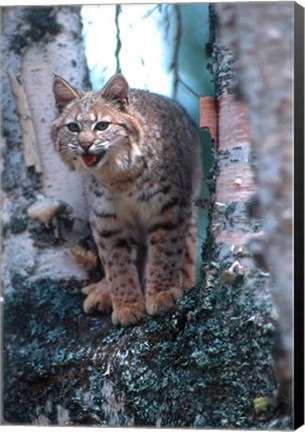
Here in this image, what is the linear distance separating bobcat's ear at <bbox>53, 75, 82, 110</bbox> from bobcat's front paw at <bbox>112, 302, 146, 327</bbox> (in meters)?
1.02

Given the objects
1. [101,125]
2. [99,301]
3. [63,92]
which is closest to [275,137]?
[101,125]

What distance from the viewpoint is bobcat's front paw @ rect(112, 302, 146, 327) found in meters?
4.91

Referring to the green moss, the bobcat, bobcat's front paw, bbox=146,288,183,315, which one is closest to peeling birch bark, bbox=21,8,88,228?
the bobcat

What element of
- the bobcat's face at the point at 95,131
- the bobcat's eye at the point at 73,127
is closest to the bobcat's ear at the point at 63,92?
the bobcat's face at the point at 95,131

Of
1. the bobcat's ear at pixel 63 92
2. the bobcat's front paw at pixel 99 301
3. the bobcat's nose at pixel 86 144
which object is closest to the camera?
the bobcat's nose at pixel 86 144

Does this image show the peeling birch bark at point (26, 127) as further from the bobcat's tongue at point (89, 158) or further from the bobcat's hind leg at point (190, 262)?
the bobcat's hind leg at point (190, 262)

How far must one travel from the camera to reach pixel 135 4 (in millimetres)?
4957

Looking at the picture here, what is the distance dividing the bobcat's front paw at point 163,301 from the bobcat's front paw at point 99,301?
11.5 inches

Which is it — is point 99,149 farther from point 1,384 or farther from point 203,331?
point 1,384

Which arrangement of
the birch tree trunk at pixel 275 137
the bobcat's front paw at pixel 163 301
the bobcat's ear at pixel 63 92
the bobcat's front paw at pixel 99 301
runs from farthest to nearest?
the bobcat's front paw at pixel 99 301
the bobcat's ear at pixel 63 92
the bobcat's front paw at pixel 163 301
the birch tree trunk at pixel 275 137

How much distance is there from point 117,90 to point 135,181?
44 cm

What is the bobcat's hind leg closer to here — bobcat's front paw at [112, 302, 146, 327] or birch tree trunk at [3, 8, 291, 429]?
birch tree trunk at [3, 8, 291, 429]

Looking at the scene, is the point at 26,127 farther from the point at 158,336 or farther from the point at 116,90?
the point at 158,336

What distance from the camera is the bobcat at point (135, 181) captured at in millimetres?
4812
